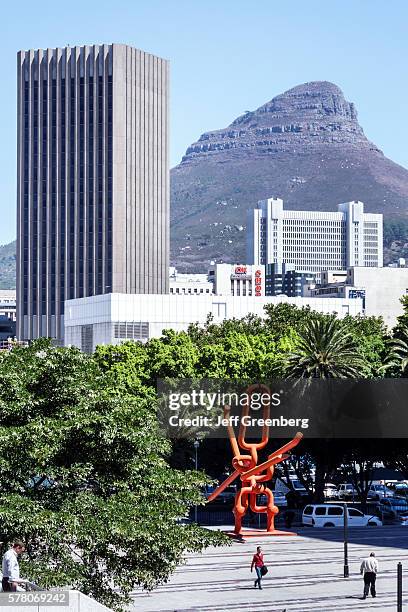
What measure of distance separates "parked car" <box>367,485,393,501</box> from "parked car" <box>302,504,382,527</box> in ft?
88.2

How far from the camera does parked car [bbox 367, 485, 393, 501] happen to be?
11754cm

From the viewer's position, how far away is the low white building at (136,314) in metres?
172

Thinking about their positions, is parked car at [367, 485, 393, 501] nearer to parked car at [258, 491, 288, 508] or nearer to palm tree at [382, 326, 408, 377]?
parked car at [258, 491, 288, 508]

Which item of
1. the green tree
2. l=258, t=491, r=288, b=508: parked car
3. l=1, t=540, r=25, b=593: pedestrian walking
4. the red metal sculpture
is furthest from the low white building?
l=1, t=540, r=25, b=593: pedestrian walking

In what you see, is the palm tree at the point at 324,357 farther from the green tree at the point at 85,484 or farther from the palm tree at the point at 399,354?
the green tree at the point at 85,484

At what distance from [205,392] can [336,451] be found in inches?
413

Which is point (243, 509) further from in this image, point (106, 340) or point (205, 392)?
point (106, 340)

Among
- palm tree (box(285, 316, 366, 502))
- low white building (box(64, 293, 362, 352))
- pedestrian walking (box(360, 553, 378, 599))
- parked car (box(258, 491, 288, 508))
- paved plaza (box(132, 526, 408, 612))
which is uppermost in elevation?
low white building (box(64, 293, 362, 352))

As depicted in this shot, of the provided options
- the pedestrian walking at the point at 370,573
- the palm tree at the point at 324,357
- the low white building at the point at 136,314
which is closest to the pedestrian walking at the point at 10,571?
the pedestrian walking at the point at 370,573

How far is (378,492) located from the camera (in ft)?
412

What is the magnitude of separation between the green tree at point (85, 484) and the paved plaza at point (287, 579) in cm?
1253

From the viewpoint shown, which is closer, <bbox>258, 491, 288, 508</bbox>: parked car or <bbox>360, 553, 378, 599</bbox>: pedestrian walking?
<bbox>360, 553, 378, 599</bbox>: pedestrian walking

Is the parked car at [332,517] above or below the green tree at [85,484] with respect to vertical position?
below

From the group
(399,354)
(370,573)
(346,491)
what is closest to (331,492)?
(346,491)
